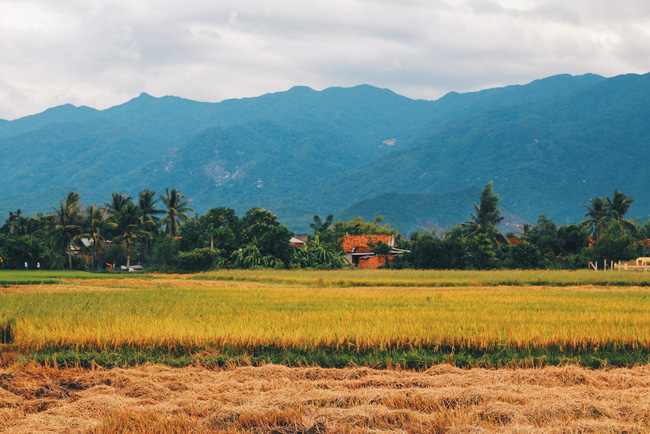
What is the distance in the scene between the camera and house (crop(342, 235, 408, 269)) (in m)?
63.2

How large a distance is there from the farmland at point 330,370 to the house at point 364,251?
47002 millimetres

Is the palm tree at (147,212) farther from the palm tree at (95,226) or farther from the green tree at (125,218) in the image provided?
the palm tree at (95,226)

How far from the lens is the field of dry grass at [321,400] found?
6.76 m

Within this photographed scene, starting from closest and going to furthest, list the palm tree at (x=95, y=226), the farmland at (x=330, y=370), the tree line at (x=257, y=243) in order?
the farmland at (x=330, y=370)
the tree line at (x=257, y=243)
the palm tree at (x=95, y=226)

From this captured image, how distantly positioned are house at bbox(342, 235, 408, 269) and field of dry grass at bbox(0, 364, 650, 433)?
175 ft

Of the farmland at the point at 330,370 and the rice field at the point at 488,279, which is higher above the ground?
the farmland at the point at 330,370

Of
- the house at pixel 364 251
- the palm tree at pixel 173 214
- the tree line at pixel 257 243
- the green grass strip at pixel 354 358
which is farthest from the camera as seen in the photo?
the palm tree at pixel 173 214

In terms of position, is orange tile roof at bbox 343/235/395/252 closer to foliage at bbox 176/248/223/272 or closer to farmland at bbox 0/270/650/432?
foliage at bbox 176/248/223/272

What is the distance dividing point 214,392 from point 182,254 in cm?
4924

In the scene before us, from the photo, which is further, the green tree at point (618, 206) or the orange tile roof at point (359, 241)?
the orange tile roof at point (359, 241)

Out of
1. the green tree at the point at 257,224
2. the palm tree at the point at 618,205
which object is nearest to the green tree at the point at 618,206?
the palm tree at the point at 618,205

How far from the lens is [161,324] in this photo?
12625 mm

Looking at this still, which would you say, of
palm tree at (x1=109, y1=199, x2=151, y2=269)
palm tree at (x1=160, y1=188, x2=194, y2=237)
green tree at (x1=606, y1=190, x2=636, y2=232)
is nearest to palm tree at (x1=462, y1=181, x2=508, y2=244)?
green tree at (x1=606, y1=190, x2=636, y2=232)

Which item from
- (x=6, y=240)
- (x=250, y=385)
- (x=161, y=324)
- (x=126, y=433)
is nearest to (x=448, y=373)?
(x=250, y=385)
